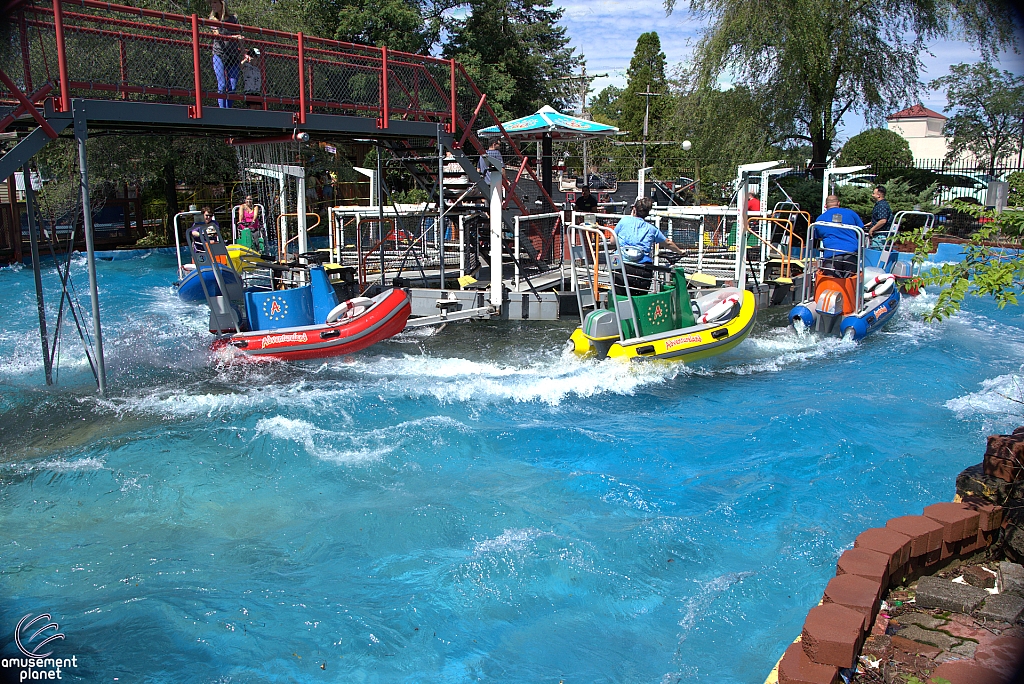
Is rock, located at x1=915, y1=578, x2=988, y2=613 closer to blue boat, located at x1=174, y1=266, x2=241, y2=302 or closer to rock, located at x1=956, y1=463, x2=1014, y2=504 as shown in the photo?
rock, located at x1=956, y1=463, x2=1014, y2=504

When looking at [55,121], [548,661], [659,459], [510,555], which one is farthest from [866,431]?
[55,121]

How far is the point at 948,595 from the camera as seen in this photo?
405cm

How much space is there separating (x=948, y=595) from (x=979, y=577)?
0.47 meters

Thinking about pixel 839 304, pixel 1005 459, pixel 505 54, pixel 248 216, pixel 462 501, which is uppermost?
pixel 505 54

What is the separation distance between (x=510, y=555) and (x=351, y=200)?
2368cm

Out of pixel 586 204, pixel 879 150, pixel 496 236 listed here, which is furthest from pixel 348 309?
pixel 879 150

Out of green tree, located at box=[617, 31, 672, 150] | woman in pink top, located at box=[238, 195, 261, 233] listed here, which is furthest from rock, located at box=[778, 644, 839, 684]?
green tree, located at box=[617, 31, 672, 150]

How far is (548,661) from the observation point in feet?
14.1

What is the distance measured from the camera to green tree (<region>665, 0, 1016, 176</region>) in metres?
18.6

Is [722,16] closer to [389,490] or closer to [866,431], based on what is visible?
[866,431]

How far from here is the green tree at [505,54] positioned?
26.3 m

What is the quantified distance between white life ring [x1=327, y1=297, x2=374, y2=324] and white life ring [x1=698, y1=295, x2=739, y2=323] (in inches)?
170

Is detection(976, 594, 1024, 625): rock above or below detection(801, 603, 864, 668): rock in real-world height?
below

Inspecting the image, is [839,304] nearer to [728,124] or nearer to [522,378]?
[522,378]
